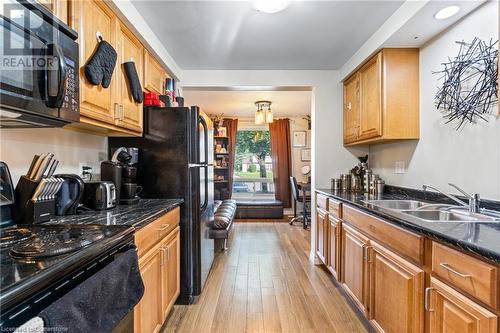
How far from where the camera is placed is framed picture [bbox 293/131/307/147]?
22.3ft

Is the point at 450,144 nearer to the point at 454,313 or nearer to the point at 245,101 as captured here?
the point at 454,313

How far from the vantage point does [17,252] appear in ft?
2.99

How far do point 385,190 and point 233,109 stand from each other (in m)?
3.81

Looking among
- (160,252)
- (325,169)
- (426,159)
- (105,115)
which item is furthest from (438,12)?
(160,252)

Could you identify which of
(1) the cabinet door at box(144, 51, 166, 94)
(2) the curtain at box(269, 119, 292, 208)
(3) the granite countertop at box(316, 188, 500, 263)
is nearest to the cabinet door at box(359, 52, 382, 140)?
(3) the granite countertop at box(316, 188, 500, 263)

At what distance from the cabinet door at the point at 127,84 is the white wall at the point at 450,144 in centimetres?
239

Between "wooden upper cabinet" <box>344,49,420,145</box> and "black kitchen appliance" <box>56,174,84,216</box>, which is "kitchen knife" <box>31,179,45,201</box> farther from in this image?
"wooden upper cabinet" <box>344,49,420,145</box>

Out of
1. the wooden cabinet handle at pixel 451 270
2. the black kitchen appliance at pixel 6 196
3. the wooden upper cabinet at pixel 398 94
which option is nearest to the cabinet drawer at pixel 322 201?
the wooden upper cabinet at pixel 398 94

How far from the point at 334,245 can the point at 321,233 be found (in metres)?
0.46

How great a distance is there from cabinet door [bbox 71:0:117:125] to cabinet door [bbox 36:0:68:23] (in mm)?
44

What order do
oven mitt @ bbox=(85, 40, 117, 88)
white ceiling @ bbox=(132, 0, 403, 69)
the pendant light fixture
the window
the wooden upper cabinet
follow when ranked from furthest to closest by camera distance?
the window
the pendant light fixture
the wooden upper cabinet
white ceiling @ bbox=(132, 0, 403, 69)
oven mitt @ bbox=(85, 40, 117, 88)

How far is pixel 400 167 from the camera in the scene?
2.78 meters

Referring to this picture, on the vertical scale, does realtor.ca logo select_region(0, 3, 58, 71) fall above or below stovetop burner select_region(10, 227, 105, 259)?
above

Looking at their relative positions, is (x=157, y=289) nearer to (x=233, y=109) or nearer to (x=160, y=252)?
(x=160, y=252)
